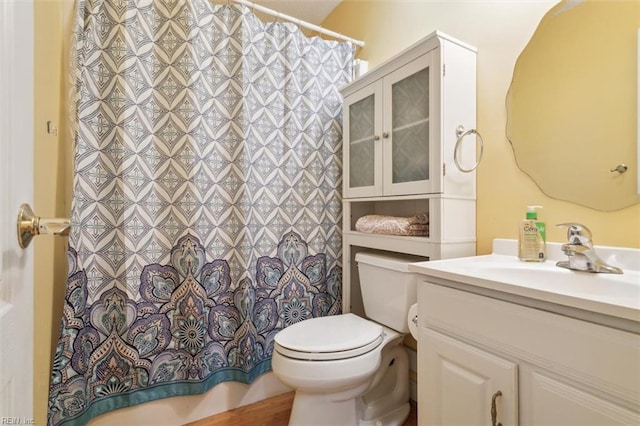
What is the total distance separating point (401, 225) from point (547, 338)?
77cm

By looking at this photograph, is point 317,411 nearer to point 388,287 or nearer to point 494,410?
point 388,287

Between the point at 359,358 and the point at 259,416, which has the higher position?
the point at 359,358

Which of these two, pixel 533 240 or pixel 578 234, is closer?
pixel 578 234

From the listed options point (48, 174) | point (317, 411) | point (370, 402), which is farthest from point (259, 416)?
point (48, 174)

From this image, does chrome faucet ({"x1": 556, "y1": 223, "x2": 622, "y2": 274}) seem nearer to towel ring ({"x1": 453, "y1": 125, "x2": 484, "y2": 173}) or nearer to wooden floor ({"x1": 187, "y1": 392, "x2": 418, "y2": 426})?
towel ring ({"x1": 453, "y1": 125, "x2": 484, "y2": 173})

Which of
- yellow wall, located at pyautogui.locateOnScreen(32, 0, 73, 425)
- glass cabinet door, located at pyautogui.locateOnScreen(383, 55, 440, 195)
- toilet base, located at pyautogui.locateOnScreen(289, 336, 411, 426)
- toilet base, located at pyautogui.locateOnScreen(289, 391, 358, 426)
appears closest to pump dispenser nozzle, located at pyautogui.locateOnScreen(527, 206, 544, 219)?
glass cabinet door, located at pyautogui.locateOnScreen(383, 55, 440, 195)

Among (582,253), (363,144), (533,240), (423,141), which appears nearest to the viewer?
(582,253)

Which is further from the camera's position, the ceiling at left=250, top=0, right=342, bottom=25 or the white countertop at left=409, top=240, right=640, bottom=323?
the ceiling at left=250, top=0, right=342, bottom=25

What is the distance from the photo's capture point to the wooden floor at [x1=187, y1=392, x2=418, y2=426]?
1.50 metres

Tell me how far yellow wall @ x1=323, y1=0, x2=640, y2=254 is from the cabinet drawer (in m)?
0.52

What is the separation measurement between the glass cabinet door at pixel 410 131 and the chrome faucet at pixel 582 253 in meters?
0.48

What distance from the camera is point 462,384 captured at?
0.86 metres

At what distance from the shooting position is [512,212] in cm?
123

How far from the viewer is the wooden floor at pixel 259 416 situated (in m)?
1.50
